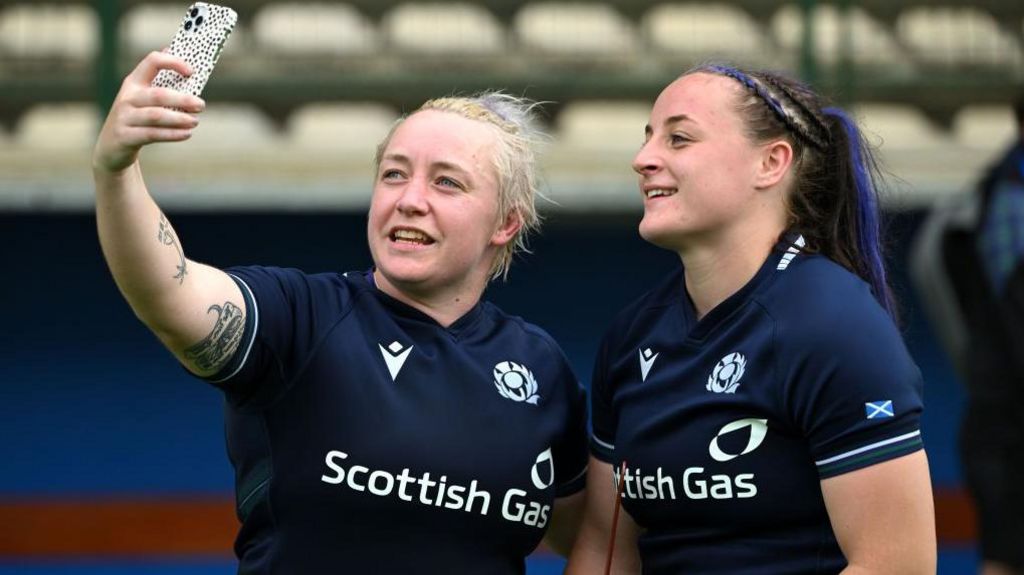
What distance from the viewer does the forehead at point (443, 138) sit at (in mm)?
2391

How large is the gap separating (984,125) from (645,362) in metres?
4.06

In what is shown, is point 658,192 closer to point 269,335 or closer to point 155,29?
point 269,335

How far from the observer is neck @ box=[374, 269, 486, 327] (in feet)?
7.87

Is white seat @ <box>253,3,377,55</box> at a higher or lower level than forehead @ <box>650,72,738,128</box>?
lower

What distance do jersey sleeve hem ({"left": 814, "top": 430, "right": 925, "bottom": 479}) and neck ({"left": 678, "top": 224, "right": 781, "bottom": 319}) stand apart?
34 cm

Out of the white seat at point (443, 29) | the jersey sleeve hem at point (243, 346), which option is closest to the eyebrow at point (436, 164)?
the jersey sleeve hem at point (243, 346)

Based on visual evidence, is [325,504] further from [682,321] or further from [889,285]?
[889,285]

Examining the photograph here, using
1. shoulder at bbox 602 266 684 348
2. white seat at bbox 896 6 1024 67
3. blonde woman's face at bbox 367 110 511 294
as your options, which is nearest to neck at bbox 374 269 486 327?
blonde woman's face at bbox 367 110 511 294

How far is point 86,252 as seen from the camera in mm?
5406

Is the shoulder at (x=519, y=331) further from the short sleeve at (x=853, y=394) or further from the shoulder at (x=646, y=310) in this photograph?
the short sleeve at (x=853, y=394)

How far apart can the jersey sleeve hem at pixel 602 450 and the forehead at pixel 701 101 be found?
1.72 feet

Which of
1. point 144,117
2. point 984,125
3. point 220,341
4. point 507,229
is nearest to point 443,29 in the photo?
point 984,125

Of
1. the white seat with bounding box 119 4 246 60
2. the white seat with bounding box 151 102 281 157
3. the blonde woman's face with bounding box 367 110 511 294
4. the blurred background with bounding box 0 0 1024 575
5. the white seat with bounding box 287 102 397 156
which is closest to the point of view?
the blonde woman's face with bounding box 367 110 511 294

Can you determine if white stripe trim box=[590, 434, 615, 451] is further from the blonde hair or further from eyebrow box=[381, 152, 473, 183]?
eyebrow box=[381, 152, 473, 183]
